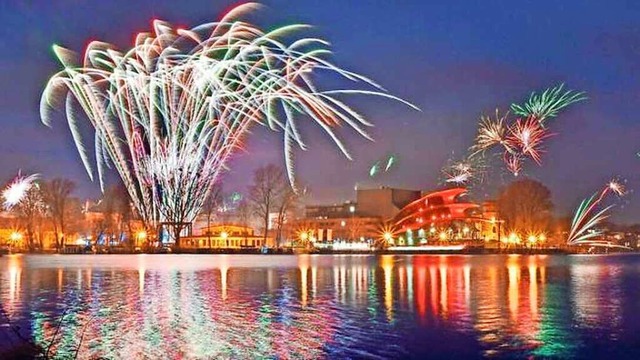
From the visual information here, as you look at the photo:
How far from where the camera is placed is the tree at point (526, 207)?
454ft

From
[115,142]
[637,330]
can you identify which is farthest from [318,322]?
[115,142]

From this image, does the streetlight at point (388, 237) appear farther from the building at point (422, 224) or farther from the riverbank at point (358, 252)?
the riverbank at point (358, 252)

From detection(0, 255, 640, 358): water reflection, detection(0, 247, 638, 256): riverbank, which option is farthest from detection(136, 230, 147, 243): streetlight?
detection(0, 255, 640, 358): water reflection

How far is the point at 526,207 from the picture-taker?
13825 centimetres

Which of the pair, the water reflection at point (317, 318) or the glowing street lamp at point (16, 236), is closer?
the water reflection at point (317, 318)

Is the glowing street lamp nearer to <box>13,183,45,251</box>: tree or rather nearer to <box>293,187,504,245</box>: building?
<box>13,183,45,251</box>: tree

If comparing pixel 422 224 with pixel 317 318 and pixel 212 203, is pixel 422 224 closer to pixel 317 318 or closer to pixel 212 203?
pixel 212 203

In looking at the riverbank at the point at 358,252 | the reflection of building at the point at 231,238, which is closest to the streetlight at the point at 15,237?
the riverbank at the point at 358,252

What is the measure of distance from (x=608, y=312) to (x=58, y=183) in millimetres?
119327

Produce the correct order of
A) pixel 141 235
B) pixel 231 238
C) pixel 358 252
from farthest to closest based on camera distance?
pixel 231 238, pixel 358 252, pixel 141 235

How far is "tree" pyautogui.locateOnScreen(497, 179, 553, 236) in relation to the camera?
138500 millimetres

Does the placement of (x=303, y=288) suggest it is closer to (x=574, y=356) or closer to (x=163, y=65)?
(x=574, y=356)

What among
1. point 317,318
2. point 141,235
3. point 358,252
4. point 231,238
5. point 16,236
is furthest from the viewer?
point 231,238

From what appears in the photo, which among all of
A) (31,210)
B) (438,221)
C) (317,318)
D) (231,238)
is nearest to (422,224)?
(438,221)
